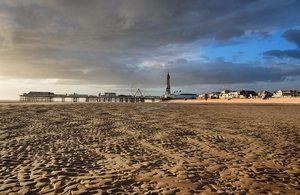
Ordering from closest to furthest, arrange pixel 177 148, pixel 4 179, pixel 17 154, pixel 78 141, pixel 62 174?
pixel 4 179
pixel 62 174
pixel 17 154
pixel 177 148
pixel 78 141

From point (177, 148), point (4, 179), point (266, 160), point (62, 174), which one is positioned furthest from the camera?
point (177, 148)

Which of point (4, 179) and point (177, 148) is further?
point (177, 148)

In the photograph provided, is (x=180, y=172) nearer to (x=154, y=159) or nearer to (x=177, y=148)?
(x=154, y=159)

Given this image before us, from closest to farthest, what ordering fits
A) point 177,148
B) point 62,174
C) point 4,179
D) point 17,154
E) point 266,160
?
point 4,179 → point 62,174 → point 266,160 → point 17,154 → point 177,148

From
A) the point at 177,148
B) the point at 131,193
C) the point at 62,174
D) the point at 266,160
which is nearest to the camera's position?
the point at 131,193

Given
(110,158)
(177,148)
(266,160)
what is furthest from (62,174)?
(266,160)

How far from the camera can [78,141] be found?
13648 millimetres

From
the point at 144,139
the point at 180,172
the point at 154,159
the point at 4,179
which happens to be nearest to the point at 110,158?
the point at 154,159

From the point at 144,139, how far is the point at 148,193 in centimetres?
757

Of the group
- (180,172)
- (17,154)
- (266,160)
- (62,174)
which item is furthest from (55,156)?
(266,160)

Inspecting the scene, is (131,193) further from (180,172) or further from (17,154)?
(17,154)

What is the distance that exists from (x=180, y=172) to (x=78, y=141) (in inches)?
249

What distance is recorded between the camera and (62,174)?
8.18m

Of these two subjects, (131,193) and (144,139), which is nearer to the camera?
(131,193)
